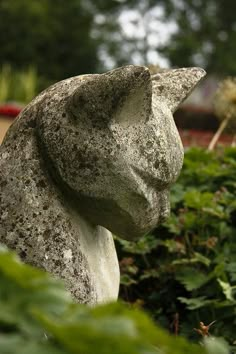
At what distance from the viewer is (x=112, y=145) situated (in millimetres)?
2041

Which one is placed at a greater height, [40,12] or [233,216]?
[233,216]

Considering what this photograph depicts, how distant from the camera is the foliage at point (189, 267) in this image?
3258mm

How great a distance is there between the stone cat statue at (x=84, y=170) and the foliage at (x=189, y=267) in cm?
111

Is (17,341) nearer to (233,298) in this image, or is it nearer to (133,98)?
(133,98)

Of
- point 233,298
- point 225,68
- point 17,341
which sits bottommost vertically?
point 225,68

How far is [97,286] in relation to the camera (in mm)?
2225

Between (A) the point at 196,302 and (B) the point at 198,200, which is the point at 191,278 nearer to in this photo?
(A) the point at 196,302

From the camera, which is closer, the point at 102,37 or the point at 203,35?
the point at 102,37

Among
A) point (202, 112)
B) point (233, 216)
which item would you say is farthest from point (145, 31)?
point (233, 216)

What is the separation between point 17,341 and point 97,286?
4.15 ft

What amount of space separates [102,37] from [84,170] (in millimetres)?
27764

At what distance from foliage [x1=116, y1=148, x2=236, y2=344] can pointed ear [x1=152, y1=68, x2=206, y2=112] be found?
3.32 ft

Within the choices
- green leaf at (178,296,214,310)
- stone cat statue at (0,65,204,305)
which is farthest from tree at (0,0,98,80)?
stone cat statue at (0,65,204,305)

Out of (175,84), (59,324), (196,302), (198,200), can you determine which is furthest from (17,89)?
(59,324)
